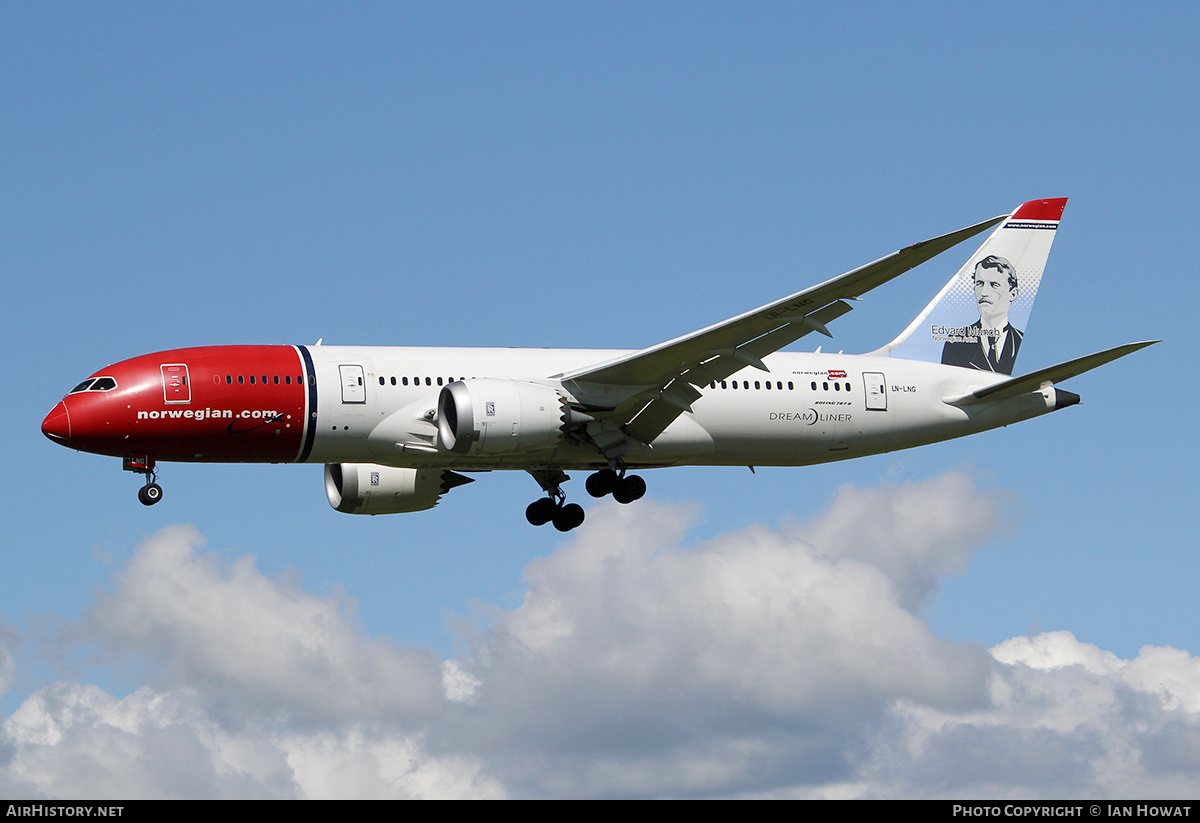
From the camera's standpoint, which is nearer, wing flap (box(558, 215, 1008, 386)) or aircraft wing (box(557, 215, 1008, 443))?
wing flap (box(558, 215, 1008, 386))

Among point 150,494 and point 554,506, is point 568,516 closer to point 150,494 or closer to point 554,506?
point 554,506

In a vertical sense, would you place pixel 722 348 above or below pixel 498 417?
above

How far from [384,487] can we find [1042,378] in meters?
18.0

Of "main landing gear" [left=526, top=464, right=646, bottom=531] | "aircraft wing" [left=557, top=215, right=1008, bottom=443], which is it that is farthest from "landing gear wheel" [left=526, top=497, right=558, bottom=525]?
"aircraft wing" [left=557, top=215, right=1008, bottom=443]

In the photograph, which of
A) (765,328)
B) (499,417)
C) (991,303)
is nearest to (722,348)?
(765,328)

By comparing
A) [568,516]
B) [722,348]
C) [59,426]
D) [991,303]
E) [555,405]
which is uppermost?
[991,303]

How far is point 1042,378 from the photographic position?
3881cm

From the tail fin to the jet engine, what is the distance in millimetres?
11116

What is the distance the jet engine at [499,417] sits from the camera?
34406 millimetres

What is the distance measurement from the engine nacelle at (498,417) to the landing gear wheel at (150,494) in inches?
267

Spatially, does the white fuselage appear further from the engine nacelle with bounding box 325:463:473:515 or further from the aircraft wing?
the engine nacelle with bounding box 325:463:473:515

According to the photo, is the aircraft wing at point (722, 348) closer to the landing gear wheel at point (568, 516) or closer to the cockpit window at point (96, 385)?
the landing gear wheel at point (568, 516)

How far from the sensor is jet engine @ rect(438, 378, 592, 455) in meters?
34.4
